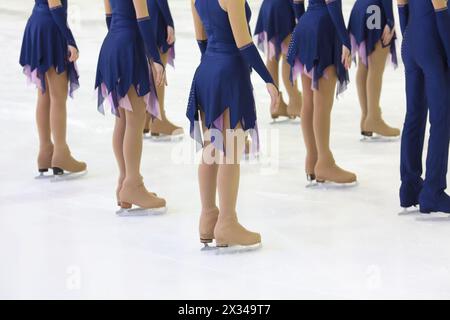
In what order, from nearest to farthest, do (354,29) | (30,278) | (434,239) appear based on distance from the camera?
(30,278) < (434,239) < (354,29)

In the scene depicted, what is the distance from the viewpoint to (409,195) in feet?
18.9

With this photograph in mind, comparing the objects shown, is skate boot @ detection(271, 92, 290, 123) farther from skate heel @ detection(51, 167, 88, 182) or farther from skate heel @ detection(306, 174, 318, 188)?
skate heel @ detection(51, 167, 88, 182)

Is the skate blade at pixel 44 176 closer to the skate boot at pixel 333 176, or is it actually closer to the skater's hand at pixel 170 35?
the skater's hand at pixel 170 35

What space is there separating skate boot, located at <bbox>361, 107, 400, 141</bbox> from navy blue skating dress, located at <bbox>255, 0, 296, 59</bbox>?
85 centimetres

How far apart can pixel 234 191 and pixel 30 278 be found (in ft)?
3.42

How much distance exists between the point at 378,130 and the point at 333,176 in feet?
4.24

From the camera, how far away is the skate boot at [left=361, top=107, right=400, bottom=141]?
7469 millimetres

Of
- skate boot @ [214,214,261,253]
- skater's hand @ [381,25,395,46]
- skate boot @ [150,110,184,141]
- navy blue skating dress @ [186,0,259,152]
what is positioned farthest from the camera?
skate boot @ [150,110,184,141]

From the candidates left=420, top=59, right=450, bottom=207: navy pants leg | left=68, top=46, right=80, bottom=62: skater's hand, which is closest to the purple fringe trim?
left=68, top=46, right=80, bottom=62: skater's hand

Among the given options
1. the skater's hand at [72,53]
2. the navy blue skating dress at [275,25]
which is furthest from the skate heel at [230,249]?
the navy blue skating dress at [275,25]

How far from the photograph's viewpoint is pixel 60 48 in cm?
642

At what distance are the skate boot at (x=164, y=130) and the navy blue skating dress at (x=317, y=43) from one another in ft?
5.99
